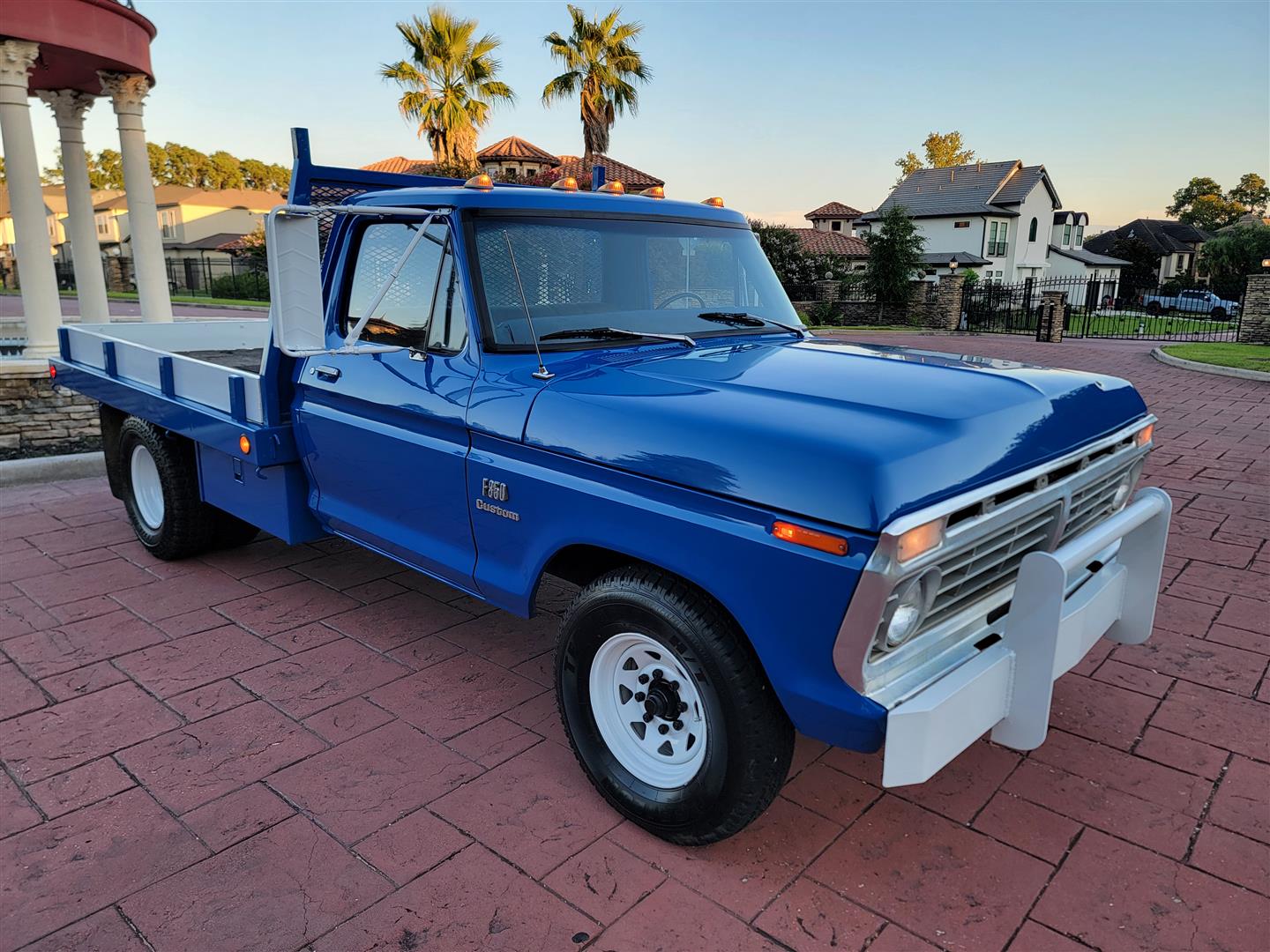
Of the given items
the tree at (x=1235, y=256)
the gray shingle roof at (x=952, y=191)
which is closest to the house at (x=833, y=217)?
the gray shingle roof at (x=952, y=191)

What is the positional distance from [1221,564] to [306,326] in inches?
217

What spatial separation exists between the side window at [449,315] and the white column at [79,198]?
962 cm

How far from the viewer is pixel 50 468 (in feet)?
24.5

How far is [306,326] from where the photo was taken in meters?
3.17

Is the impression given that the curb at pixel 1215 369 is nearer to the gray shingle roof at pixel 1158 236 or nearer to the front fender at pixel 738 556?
the front fender at pixel 738 556

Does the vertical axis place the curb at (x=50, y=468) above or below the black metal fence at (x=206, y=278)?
below

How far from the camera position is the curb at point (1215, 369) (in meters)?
14.1

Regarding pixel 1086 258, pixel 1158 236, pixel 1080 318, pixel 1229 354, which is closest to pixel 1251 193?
pixel 1158 236

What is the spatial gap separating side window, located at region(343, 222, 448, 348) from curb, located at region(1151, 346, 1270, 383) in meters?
15.0

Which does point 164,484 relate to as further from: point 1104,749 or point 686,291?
point 1104,749

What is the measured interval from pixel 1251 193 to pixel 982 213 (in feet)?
222

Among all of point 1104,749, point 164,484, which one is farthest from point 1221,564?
point 164,484

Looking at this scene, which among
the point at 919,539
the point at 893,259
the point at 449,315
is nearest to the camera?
the point at 919,539

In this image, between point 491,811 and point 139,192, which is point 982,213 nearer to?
point 139,192
